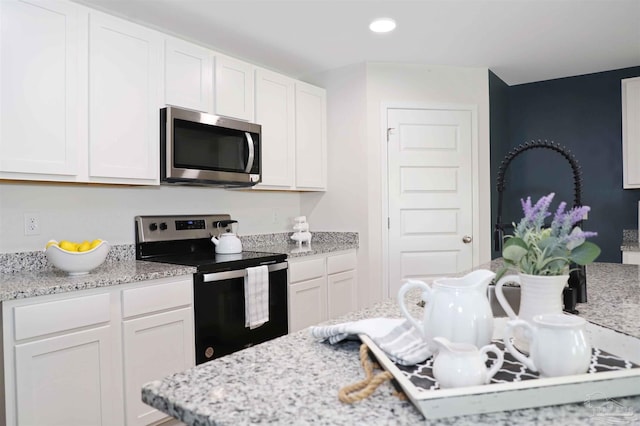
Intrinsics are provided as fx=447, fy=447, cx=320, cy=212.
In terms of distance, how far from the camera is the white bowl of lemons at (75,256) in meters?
2.03

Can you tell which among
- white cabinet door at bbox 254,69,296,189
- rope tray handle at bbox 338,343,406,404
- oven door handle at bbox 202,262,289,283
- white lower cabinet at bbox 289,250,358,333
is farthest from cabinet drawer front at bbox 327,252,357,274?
rope tray handle at bbox 338,343,406,404

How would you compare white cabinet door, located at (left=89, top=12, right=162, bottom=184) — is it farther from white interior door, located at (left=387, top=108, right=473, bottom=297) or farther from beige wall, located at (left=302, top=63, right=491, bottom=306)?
white interior door, located at (left=387, top=108, right=473, bottom=297)

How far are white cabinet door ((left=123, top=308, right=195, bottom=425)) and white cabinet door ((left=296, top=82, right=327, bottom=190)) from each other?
1.64 meters

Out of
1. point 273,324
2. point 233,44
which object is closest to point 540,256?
point 273,324

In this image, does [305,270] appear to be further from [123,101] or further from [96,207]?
[123,101]

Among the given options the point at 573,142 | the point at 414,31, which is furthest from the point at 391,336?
the point at 573,142

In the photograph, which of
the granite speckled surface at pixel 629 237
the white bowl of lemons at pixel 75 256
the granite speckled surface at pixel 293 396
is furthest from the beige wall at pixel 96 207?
the granite speckled surface at pixel 629 237

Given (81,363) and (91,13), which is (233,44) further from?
(81,363)

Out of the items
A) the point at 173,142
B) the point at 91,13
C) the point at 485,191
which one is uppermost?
the point at 91,13

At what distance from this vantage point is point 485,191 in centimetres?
379

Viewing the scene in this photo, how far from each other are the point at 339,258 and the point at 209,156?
1.31 m

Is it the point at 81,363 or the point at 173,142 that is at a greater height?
the point at 173,142

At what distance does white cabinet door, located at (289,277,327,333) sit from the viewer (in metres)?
3.05

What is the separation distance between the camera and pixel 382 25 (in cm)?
292
